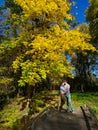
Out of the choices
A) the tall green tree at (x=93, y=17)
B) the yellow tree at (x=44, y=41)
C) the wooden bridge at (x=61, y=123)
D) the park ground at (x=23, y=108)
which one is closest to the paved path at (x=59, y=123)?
the wooden bridge at (x=61, y=123)

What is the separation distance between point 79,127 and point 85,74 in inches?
1535

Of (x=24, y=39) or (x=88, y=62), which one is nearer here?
(x=24, y=39)

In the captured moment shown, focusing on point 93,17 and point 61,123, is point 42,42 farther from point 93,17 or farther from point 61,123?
point 93,17

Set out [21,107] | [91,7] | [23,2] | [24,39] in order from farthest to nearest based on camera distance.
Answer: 1. [91,7]
2. [21,107]
3. [24,39]
4. [23,2]

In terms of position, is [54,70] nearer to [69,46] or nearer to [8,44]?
[69,46]

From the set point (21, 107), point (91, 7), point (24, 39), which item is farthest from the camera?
point (91, 7)

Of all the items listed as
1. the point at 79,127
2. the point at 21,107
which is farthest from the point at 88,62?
the point at 79,127

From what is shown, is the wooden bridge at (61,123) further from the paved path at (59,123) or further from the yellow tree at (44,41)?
the yellow tree at (44,41)

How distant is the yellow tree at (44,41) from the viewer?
1950cm

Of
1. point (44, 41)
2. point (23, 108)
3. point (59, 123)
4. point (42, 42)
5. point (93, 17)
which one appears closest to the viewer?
point (59, 123)

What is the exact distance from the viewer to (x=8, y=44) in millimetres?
→ 22000

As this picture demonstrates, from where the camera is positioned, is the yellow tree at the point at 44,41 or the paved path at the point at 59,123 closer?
the paved path at the point at 59,123

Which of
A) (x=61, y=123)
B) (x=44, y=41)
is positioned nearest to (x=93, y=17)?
(x=44, y=41)

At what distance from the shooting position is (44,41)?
19.7 m
